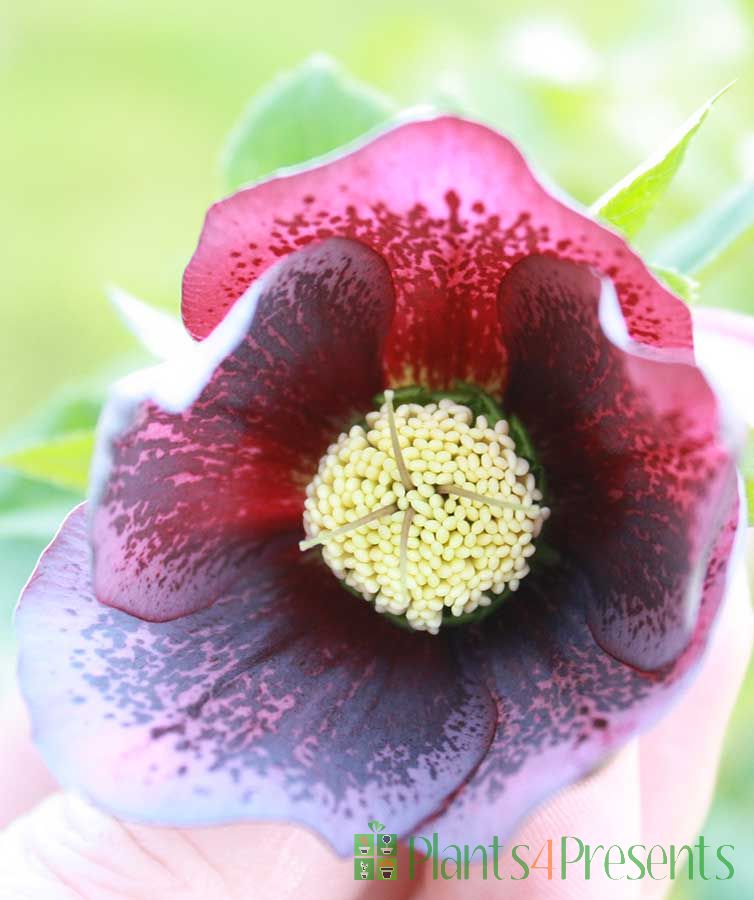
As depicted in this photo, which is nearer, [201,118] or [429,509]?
[429,509]

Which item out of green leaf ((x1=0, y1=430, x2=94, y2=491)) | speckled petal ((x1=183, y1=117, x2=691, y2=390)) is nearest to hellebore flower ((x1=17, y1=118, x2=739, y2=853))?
speckled petal ((x1=183, y1=117, x2=691, y2=390))

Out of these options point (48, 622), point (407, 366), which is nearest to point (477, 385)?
point (407, 366)

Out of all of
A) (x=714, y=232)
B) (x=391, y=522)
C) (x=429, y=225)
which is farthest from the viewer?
(x=714, y=232)

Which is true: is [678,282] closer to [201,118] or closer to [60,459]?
[60,459]

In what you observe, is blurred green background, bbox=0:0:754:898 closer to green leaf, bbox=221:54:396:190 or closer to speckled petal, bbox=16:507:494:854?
green leaf, bbox=221:54:396:190

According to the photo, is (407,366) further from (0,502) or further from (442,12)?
(442,12)

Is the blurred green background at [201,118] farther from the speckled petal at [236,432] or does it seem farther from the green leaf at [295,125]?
the speckled petal at [236,432]

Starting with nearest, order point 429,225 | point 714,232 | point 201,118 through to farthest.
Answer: point 429,225 → point 714,232 → point 201,118

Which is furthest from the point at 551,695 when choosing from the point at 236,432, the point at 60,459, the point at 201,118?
the point at 201,118
